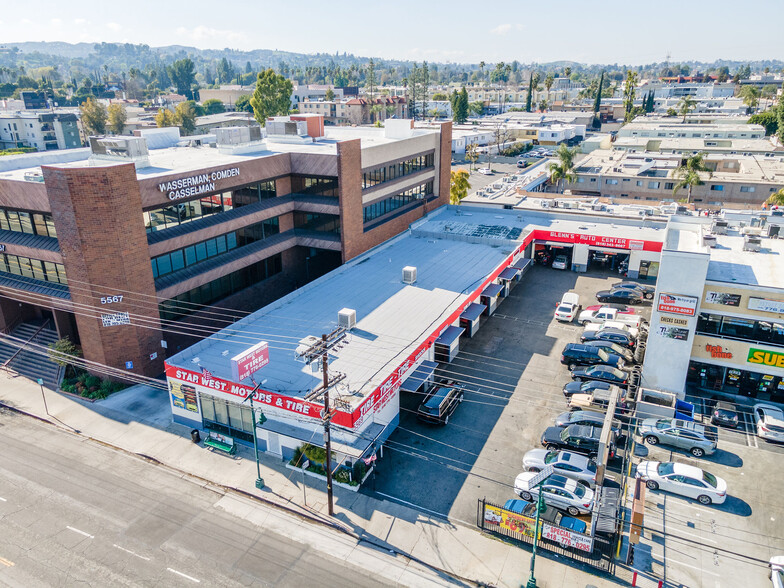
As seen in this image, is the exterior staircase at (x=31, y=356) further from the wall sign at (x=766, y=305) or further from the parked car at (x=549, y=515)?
the wall sign at (x=766, y=305)

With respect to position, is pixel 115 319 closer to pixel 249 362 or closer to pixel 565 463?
pixel 249 362

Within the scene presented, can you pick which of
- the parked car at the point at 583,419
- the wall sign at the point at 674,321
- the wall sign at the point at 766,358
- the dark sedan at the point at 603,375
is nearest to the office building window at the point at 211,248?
the dark sedan at the point at 603,375

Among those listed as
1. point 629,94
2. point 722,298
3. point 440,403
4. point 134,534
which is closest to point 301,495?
point 134,534

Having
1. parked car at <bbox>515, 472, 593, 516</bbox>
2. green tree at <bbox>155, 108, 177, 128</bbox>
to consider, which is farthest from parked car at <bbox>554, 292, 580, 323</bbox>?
green tree at <bbox>155, 108, 177, 128</bbox>

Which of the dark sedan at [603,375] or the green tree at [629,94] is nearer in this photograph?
the dark sedan at [603,375]

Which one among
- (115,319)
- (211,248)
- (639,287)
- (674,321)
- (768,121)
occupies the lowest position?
(639,287)

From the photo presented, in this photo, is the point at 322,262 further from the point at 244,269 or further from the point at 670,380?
the point at 670,380
